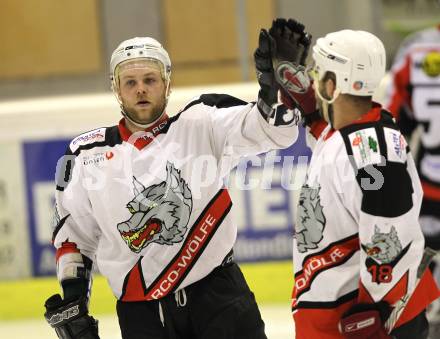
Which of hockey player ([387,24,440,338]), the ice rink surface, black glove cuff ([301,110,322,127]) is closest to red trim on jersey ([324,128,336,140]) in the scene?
black glove cuff ([301,110,322,127])

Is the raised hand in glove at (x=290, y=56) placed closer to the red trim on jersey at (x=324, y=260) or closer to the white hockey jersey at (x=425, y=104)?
the red trim on jersey at (x=324, y=260)

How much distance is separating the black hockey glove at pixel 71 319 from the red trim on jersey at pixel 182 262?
13 cm

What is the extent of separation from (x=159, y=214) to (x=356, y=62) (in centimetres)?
69

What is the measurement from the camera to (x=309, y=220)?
2.53 metres

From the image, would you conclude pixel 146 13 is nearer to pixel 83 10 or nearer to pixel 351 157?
pixel 83 10

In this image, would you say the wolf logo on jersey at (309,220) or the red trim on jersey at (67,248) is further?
the red trim on jersey at (67,248)

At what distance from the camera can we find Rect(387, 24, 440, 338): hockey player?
4.30 metres

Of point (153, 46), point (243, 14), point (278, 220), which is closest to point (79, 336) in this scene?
point (153, 46)

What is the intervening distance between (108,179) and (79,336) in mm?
453

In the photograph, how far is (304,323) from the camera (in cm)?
257

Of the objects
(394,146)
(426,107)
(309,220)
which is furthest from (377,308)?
(426,107)

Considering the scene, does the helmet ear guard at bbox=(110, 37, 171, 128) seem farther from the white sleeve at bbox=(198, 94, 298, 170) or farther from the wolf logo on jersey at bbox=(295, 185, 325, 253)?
the wolf logo on jersey at bbox=(295, 185, 325, 253)

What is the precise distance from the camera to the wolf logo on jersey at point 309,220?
250 cm

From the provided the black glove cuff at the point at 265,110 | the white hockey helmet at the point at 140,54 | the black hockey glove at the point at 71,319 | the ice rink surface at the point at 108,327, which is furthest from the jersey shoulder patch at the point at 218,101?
the ice rink surface at the point at 108,327
